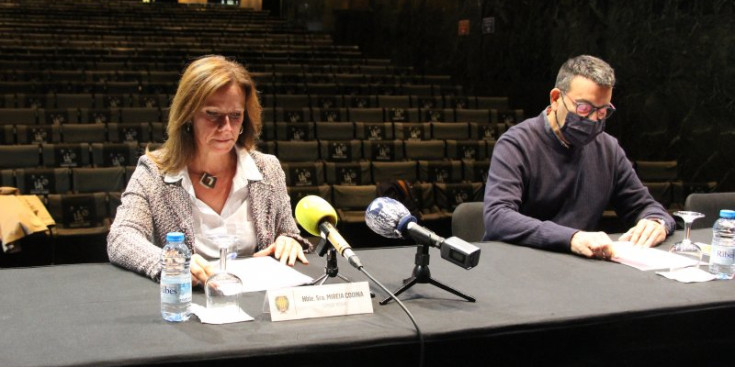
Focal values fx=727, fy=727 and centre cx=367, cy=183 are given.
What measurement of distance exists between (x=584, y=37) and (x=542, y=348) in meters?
6.02

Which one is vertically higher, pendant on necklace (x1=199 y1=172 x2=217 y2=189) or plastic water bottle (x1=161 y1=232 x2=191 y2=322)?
pendant on necklace (x1=199 y1=172 x2=217 y2=189)

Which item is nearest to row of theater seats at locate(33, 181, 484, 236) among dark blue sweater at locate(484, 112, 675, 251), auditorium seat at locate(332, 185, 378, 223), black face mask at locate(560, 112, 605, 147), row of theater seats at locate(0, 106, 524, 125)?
auditorium seat at locate(332, 185, 378, 223)

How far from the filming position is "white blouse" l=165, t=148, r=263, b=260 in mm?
1955

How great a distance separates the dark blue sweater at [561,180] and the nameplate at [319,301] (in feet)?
3.07

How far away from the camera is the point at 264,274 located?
1.71 meters

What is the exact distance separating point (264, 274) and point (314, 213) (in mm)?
248

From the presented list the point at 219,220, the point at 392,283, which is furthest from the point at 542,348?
the point at 219,220

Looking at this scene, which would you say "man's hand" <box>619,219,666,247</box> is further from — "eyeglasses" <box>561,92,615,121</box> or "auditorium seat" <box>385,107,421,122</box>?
"auditorium seat" <box>385,107,421,122</box>

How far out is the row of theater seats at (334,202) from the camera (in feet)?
14.6

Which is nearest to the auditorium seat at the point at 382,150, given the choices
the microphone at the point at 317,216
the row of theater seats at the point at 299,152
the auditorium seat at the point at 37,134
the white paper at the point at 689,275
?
the row of theater seats at the point at 299,152

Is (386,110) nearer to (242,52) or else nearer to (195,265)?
(242,52)

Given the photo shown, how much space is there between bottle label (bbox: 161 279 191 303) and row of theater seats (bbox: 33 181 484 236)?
9.29 ft

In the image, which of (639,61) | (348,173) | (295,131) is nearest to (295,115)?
(295,131)

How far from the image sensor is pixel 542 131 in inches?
96.3
